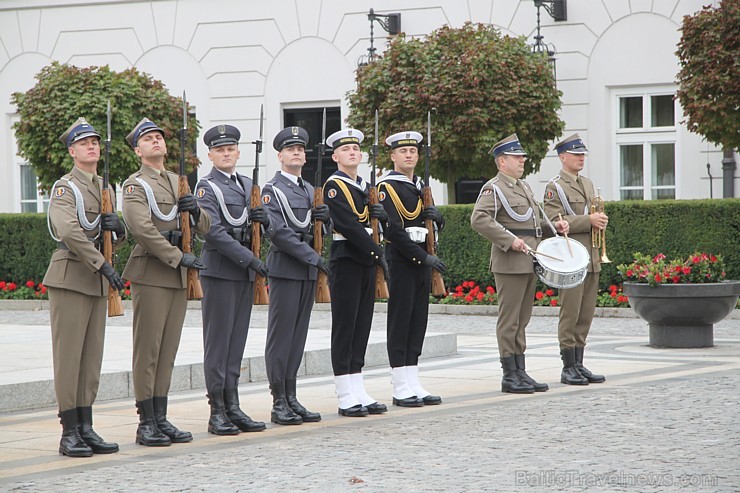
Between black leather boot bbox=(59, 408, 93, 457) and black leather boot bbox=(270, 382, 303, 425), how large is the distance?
1566mm

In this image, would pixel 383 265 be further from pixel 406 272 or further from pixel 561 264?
pixel 561 264

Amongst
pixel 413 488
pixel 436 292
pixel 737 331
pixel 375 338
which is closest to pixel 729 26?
pixel 737 331

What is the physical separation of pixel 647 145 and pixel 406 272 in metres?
14.2

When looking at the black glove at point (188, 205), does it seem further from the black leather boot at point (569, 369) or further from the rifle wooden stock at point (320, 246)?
the black leather boot at point (569, 369)

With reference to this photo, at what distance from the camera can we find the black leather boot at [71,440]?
806 centimetres

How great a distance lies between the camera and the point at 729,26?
62.4 ft

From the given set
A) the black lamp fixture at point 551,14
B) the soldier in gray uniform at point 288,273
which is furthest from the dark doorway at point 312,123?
the soldier in gray uniform at point 288,273

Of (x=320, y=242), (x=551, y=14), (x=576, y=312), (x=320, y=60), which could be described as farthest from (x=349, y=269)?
(x=320, y=60)

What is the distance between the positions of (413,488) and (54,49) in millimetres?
22563

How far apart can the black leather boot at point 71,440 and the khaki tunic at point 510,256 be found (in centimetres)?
392

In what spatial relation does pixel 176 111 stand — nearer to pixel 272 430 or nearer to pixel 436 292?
pixel 436 292

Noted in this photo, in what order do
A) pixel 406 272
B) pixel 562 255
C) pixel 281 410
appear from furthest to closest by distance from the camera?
pixel 562 255, pixel 406 272, pixel 281 410

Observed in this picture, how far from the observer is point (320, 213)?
948cm

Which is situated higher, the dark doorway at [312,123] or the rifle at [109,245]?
the dark doorway at [312,123]
